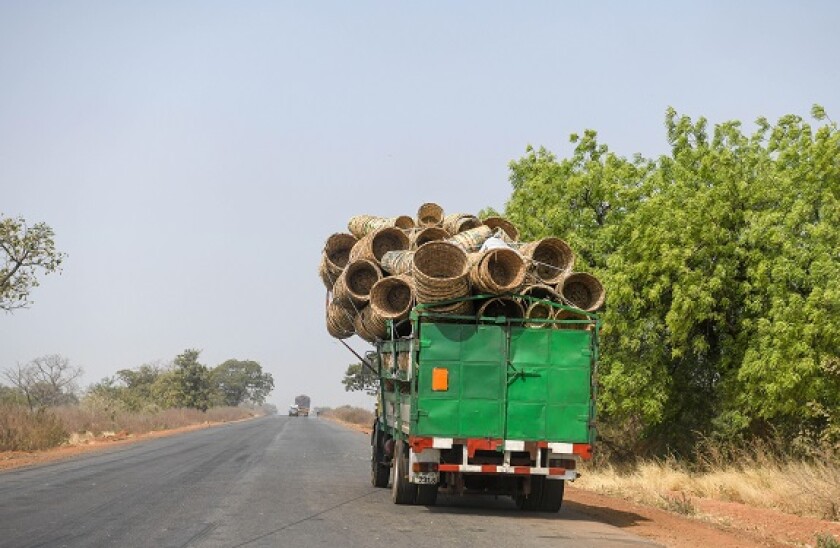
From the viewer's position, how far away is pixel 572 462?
13852 millimetres

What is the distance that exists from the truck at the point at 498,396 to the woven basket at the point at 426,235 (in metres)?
2.80

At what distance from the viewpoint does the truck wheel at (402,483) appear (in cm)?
1454

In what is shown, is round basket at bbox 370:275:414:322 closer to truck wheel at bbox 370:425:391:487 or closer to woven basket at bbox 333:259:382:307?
woven basket at bbox 333:259:382:307

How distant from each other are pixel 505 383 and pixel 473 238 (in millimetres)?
2975

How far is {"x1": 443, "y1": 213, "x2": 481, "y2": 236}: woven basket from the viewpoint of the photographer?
17.2 m

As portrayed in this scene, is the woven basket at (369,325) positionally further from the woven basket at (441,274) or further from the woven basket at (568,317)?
the woven basket at (568,317)

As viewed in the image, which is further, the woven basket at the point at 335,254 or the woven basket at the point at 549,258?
the woven basket at the point at 335,254

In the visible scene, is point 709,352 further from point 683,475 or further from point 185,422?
point 185,422

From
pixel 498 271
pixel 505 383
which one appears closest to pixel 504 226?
pixel 498 271

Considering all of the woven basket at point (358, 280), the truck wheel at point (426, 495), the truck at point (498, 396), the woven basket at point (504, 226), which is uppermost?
the woven basket at point (504, 226)

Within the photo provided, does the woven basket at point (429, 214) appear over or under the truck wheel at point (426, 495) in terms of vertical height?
over

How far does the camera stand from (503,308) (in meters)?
14.1

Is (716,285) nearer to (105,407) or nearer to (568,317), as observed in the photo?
(568,317)

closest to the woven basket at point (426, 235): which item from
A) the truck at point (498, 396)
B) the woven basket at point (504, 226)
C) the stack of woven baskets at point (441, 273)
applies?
the stack of woven baskets at point (441, 273)
